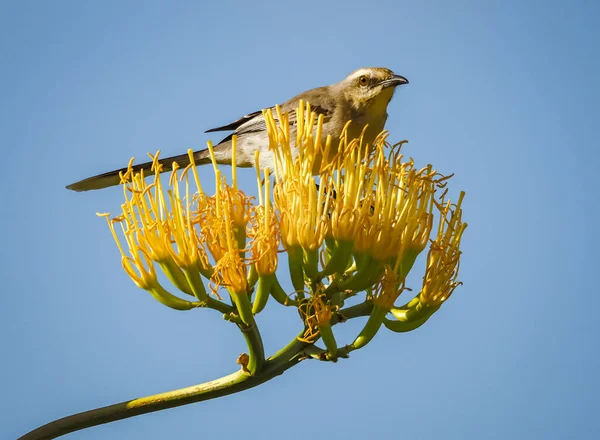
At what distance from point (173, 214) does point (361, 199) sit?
0.91 meters

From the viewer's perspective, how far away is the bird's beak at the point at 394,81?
6.27 m

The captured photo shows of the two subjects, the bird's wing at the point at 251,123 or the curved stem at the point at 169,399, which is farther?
the bird's wing at the point at 251,123

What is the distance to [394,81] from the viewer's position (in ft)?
20.9

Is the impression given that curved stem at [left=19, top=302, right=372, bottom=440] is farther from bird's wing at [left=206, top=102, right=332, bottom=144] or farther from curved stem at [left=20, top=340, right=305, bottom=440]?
bird's wing at [left=206, top=102, right=332, bottom=144]

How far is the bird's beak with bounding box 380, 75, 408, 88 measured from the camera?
627 centimetres

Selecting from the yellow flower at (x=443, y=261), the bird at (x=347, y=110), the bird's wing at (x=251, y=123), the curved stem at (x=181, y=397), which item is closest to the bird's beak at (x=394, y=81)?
the bird at (x=347, y=110)

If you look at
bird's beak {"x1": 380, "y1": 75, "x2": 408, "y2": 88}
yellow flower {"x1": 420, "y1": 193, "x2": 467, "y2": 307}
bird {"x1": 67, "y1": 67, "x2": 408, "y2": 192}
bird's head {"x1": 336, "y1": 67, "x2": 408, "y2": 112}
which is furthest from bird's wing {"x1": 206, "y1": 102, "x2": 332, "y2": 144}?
yellow flower {"x1": 420, "y1": 193, "x2": 467, "y2": 307}

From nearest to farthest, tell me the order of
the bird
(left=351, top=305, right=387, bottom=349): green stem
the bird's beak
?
(left=351, top=305, right=387, bottom=349): green stem < the bird's beak < the bird

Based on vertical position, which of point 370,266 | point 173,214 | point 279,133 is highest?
point 279,133

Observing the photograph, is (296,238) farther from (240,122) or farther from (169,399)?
(240,122)

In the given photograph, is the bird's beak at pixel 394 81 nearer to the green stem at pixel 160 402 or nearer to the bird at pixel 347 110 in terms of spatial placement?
the bird at pixel 347 110

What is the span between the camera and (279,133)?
11.6 ft

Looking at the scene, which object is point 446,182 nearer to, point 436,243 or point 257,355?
point 436,243

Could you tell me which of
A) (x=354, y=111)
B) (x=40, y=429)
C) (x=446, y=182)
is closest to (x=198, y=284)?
(x=40, y=429)
